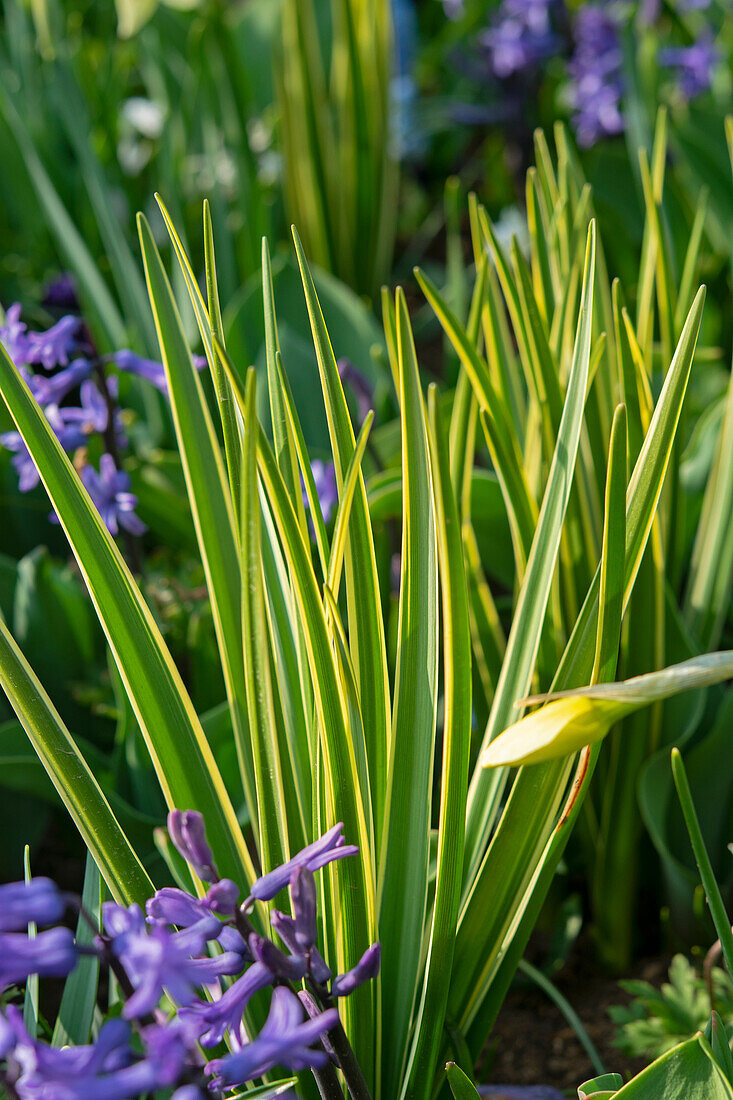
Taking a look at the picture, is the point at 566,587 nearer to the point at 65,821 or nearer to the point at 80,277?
the point at 65,821

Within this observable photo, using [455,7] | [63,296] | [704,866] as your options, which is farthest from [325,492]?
[455,7]

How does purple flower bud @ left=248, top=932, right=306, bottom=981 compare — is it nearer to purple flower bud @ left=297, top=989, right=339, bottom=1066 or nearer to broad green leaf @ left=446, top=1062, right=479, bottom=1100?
purple flower bud @ left=297, top=989, right=339, bottom=1066

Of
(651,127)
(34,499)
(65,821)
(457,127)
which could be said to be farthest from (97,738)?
(457,127)

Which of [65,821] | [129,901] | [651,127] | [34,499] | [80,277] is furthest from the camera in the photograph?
[651,127]

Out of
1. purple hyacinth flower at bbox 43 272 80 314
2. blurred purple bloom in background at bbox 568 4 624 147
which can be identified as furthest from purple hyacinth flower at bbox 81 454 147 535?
blurred purple bloom in background at bbox 568 4 624 147

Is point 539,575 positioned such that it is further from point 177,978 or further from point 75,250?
point 75,250
